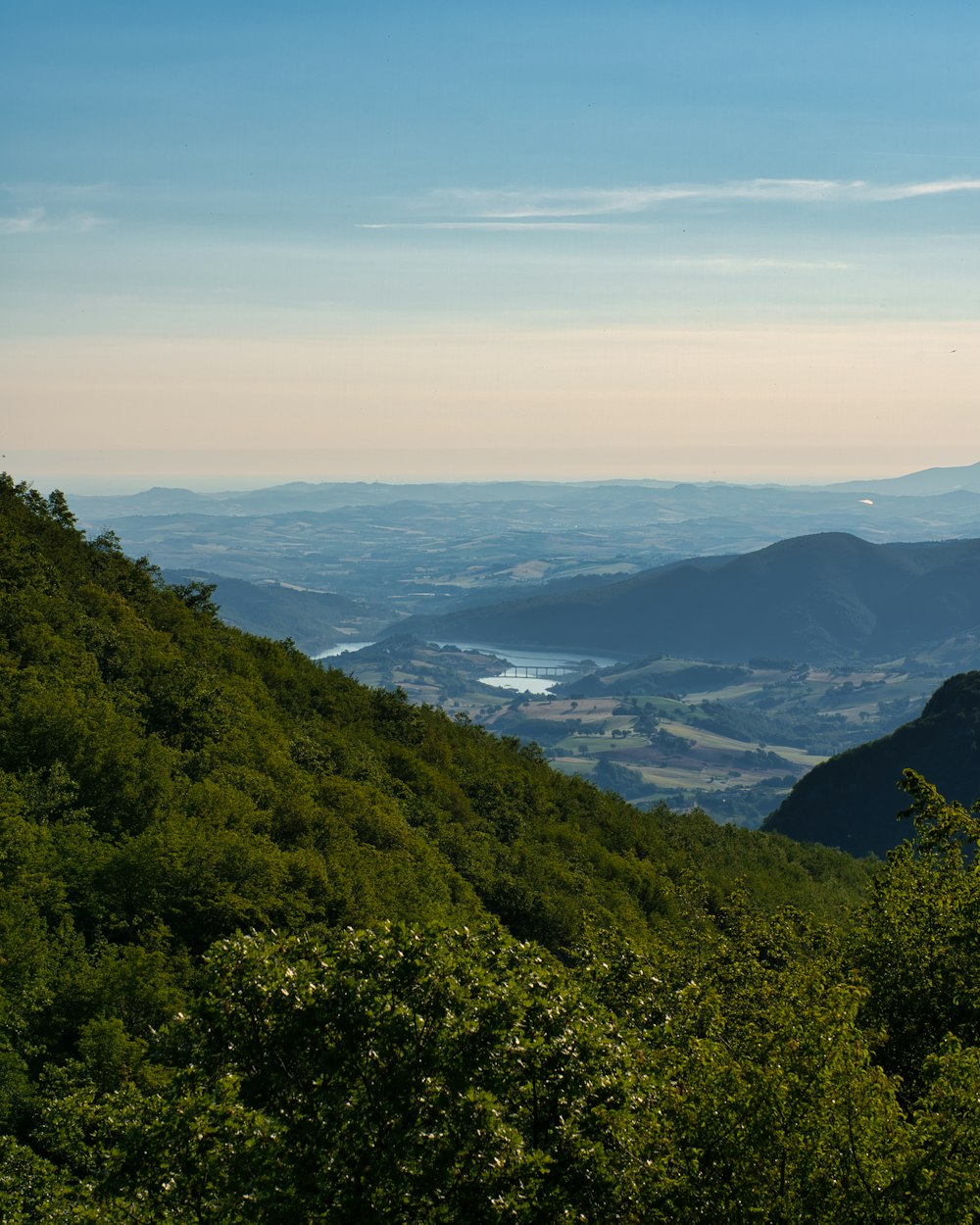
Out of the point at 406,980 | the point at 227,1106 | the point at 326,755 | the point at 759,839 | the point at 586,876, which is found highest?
the point at 406,980

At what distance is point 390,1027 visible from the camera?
17.8 metres

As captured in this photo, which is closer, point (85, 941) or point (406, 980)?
point (406, 980)

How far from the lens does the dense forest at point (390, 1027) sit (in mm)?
17000

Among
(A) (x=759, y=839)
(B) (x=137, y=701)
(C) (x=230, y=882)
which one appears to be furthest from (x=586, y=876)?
(A) (x=759, y=839)

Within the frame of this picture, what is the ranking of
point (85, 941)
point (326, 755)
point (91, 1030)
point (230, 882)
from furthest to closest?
point (326, 755) < point (230, 882) < point (85, 941) < point (91, 1030)

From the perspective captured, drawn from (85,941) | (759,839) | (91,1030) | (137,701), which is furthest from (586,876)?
(759,839)

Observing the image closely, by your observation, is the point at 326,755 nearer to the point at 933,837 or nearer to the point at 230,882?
the point at 230,882

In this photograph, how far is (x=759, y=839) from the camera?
133 metres

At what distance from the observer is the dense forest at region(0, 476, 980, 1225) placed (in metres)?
17.0

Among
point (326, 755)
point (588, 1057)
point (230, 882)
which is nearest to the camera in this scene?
point (588, 1057)

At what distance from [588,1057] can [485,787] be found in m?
73.2

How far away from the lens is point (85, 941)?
36.2m

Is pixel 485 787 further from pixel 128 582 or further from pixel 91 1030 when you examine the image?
pixel 91 1030

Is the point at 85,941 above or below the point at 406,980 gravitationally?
below
